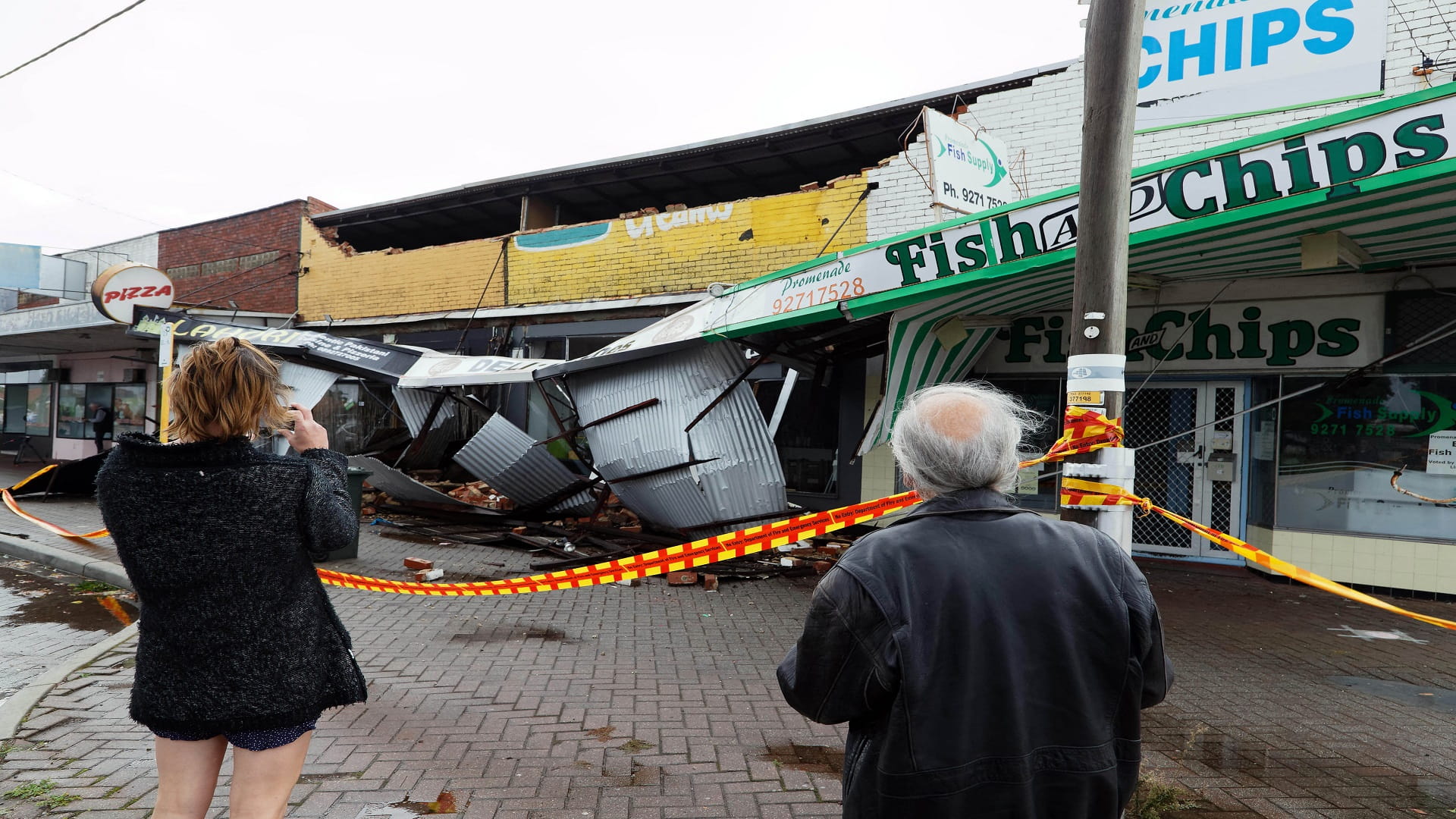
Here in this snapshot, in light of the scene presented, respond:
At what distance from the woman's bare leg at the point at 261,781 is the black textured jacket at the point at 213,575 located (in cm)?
8

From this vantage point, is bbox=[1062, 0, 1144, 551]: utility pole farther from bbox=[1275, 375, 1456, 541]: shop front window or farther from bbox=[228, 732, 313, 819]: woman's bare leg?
bbox=[1275, 375, 1456, 541]: shop front window

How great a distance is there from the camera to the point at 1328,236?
5320 millimetres

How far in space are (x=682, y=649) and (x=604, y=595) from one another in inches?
68.9

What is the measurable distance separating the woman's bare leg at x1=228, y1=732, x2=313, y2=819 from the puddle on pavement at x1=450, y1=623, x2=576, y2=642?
362 cm

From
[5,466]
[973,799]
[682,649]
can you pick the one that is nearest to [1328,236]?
[682,649]

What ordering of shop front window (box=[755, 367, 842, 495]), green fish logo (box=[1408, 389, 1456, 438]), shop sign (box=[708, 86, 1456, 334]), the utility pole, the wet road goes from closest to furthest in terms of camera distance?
1. the utility pole
2. shop sign (box=[708, 86, 1456, 334])
3. the wet road
4. green fish logo (box=[1408, 389, 1456, 438])
5. shop front window (box=[755, 367, 842, 495])

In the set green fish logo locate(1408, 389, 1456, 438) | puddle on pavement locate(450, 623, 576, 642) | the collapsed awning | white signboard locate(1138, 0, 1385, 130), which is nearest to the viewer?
puddle on pavement locate(450, 623, 576, 642)

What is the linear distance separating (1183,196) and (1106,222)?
2.04 m

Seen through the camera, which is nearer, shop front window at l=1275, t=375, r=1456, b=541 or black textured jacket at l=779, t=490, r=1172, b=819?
black textured jacket at l=779, t=490, r=1172, b=819

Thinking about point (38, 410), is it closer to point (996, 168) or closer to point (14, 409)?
point (14, 409)

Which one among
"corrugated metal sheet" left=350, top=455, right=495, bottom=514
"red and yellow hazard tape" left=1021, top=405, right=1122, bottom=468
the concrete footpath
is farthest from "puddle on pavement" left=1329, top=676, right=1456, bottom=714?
"corrugated metal sheet" left=350, top=455, right=495, bottom=514

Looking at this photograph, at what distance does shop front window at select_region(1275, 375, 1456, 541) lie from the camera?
7238mm

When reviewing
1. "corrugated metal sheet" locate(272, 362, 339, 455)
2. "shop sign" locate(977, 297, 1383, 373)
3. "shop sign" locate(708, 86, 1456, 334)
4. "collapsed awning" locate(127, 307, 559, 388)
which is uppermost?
"shop sign" locate(708, 86, 1456, 334)

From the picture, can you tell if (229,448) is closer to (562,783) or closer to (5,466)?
(562,783)
